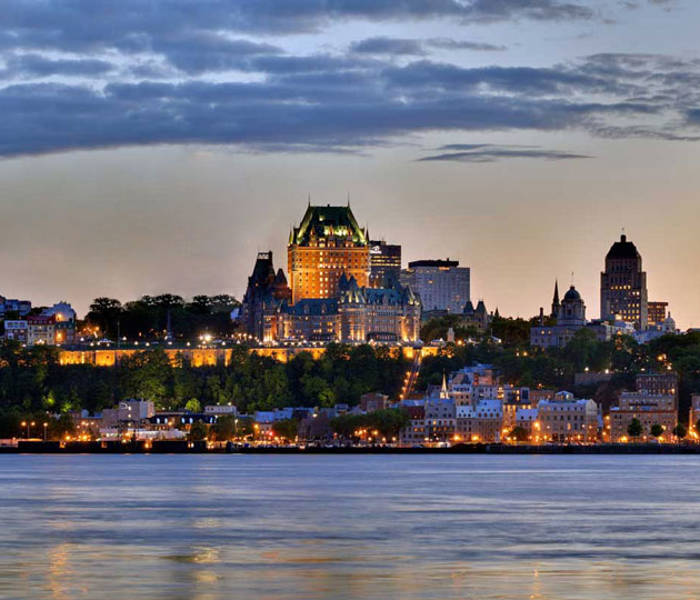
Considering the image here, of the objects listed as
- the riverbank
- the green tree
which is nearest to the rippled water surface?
the riverbank

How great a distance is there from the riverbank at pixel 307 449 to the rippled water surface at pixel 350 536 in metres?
63.6

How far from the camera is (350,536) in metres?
71.2

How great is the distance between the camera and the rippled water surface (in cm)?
5500

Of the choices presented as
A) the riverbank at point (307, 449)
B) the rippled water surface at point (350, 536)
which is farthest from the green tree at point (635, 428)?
the rippled water surface at point (350, 536)

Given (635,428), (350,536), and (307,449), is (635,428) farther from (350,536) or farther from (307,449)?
(350,536)

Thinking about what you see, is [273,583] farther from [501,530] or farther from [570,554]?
[501,530]

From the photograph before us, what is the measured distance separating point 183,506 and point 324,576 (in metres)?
34.4

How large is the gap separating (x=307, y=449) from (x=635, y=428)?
32593 mm

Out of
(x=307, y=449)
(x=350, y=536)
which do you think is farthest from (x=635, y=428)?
(x=350, y=536)

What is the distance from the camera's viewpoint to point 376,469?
5625 inches

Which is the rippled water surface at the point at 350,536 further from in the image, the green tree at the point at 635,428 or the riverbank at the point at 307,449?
the green tree at the point at 635,428

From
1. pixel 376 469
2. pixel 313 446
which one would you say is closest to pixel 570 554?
pixel 376 469

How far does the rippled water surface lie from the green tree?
225 feet

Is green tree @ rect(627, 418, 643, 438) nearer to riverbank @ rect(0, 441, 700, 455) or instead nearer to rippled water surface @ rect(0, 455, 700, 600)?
riverbank @ rect(0, 441, 700, 455)
